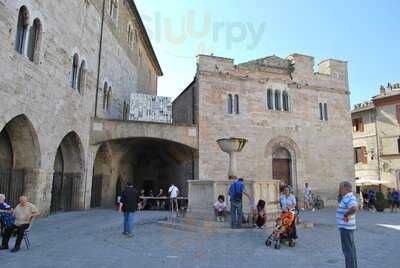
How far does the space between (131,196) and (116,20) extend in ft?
45.5

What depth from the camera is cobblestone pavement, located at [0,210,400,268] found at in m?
5.74

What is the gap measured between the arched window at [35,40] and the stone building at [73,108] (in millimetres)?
31

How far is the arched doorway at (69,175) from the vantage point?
1481cm

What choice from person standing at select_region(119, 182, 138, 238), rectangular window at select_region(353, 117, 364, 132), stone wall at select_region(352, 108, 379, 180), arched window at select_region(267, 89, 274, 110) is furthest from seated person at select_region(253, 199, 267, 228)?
rectangular window at select_region(353, 117, 364, 132)

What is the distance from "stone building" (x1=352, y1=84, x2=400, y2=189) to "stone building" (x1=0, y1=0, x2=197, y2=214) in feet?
56.7

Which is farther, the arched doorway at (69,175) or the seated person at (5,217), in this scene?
the arched doorway at (69,175)

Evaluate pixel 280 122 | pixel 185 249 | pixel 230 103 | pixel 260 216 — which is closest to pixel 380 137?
pixel 280 122

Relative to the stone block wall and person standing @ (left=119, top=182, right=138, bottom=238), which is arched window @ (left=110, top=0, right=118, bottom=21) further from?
person standing @ (left=119, top=182, right=138, bottom=238)

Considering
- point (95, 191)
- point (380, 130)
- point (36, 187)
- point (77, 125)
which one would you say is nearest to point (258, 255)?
point (36, 187)

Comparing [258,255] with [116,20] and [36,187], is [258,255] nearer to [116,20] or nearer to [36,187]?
[36,187]

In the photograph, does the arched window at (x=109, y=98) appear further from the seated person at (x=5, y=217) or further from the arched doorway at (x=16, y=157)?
the seated person at (x=5, y=217)

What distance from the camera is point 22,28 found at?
34.3 feet

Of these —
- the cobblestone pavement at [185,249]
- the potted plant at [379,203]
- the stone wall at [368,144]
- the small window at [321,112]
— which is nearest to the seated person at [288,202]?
the cobblestone pavement at [185,249]

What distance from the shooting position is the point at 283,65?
69.5 feet
